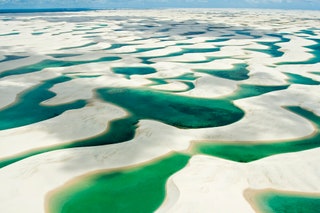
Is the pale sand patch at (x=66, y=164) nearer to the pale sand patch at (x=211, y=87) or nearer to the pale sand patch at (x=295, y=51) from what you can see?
the pale sand patch at (x=211, y=87)

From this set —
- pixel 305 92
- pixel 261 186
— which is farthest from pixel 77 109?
pixel 305 92

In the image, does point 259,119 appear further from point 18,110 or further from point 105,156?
point 18,110

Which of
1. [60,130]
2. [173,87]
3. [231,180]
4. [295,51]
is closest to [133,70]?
[173,87]

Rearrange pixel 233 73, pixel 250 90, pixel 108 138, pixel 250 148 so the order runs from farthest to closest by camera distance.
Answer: pixel 233 73 → pixel 250 90 → pixel 108 138 → pixel 250 148

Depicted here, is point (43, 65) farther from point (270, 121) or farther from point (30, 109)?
point (270, 121)

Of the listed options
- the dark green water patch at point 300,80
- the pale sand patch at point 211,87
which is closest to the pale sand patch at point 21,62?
the pale sand patch at point 211,87
